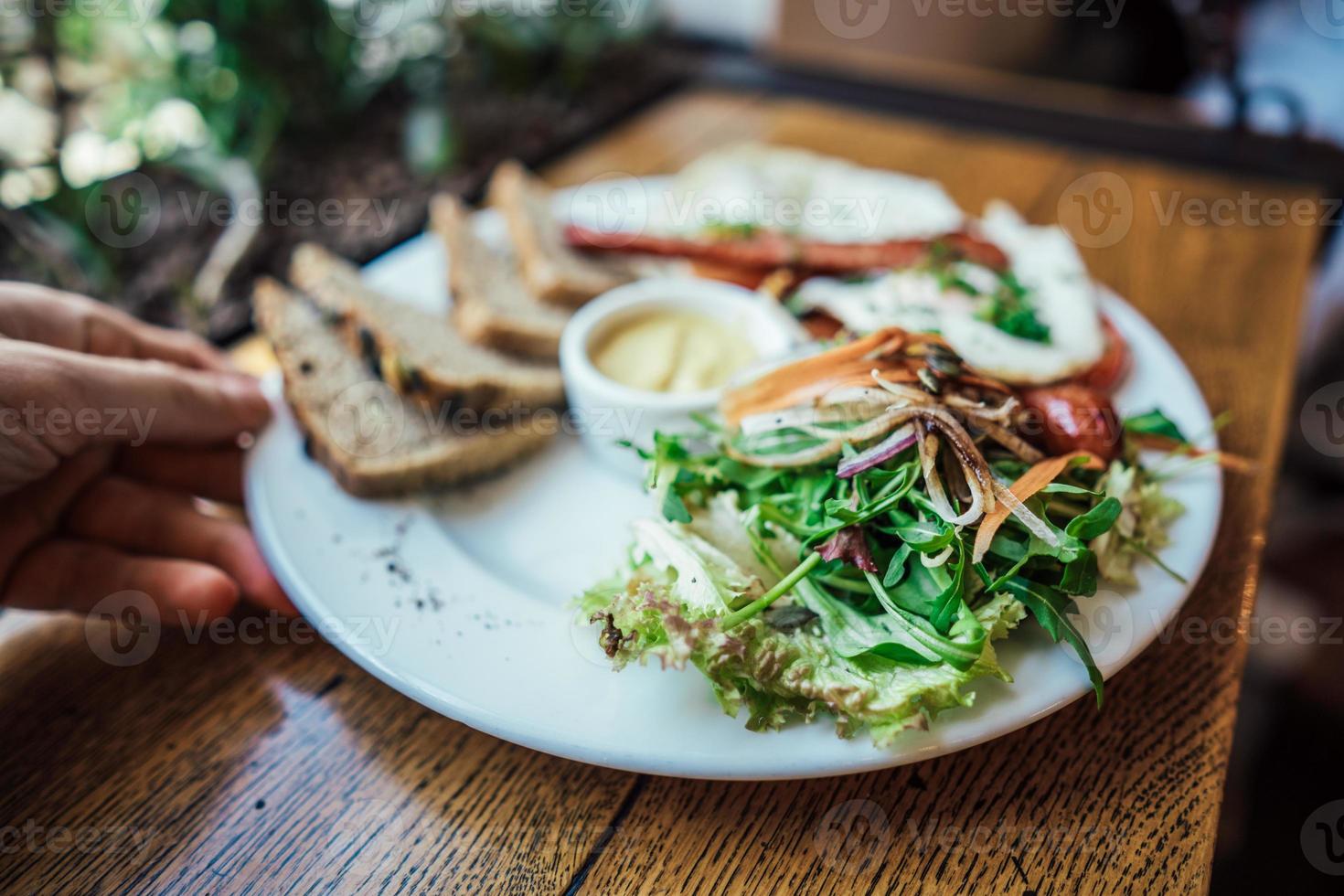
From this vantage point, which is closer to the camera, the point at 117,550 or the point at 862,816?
the point at 862,816

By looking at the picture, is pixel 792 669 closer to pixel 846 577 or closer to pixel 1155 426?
pixel 846 577

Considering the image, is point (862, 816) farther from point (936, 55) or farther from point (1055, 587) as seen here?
point (936, 55)

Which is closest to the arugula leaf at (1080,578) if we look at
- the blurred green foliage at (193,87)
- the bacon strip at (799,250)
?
the bacon strip at (799,250)

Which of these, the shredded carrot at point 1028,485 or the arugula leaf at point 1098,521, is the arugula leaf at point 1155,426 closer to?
the shredded carrot at point 1028,485

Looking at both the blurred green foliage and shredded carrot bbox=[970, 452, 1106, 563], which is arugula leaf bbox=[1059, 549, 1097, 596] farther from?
the blurred green foliage

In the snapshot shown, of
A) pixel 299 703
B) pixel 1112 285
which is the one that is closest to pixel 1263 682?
pixel 1112 285

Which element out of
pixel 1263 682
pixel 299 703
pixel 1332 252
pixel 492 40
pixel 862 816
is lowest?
pixel 1263 682
